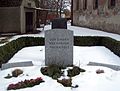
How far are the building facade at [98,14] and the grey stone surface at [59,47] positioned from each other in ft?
37.3

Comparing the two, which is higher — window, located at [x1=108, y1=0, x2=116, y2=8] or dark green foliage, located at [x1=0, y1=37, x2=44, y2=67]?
window, located at [x1=108, y1=0, x2=116, y2=8]

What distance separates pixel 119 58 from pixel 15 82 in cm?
470

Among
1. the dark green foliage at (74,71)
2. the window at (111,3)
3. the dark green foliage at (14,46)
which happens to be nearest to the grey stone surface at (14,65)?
the dark green foliage at (14,46)

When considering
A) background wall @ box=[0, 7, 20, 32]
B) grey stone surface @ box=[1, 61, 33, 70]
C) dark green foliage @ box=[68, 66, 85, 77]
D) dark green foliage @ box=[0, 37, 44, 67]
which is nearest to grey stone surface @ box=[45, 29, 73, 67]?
grey stone surface @ box=[1, 61, 33, 70]

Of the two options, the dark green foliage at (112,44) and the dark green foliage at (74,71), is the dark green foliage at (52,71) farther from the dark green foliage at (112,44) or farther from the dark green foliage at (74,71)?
the dark green foliage at (112,44)

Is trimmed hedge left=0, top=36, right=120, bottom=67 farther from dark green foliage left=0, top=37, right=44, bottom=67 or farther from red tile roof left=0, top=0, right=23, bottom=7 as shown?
red tile roof left=0, top=0, right=23, bottom=7

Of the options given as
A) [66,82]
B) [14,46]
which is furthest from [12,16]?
[66,82]

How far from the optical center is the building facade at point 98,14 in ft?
67.1

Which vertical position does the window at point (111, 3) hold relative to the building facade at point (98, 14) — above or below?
above

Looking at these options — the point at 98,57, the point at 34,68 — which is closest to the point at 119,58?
the point at 98,57

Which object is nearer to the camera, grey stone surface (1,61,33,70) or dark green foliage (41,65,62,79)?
dark green foliage (41,65,62,79)

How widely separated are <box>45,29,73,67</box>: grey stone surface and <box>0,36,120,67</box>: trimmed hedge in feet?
5.59

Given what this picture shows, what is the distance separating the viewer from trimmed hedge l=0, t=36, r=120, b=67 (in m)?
10.4

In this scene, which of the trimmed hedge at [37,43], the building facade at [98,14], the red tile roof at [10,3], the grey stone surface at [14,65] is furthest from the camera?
the red tile roof at [10,3]
